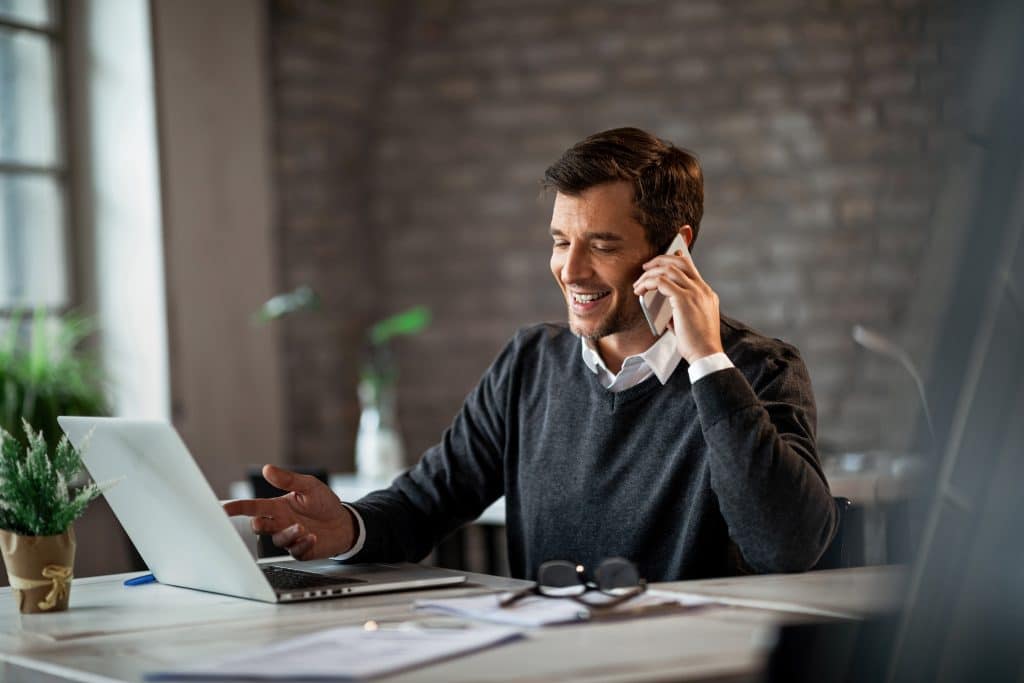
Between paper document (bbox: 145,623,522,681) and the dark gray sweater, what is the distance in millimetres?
522

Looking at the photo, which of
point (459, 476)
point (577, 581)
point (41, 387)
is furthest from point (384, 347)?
point (577, 581)

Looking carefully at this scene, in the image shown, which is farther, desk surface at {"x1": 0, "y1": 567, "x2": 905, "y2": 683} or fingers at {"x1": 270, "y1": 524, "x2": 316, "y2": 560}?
fingers at {"x1": 270, "y1": 524, "x2": 316, "y2": 560}

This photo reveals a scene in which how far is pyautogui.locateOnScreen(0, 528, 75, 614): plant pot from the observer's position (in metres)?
1.62

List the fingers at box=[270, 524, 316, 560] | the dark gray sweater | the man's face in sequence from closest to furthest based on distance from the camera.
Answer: the dark gray sweater, the fingers at box=[270, 524, 316, 560], the man's face

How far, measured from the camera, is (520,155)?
16.4 feet

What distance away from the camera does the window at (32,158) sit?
13.5 ft

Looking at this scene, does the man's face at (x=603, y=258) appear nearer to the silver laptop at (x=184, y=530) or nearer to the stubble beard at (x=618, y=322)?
the stubble beard at (x=618, y=322)

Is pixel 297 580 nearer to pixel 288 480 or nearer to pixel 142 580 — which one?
pixel 288 480

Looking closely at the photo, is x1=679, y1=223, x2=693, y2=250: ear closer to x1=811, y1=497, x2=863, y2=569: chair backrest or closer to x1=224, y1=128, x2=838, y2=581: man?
x1=224, y1=128, x2=838, y2=581: man

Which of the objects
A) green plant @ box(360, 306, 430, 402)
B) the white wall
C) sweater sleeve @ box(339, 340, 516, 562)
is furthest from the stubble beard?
the white wall

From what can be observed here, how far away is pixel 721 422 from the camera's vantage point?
5.67ft

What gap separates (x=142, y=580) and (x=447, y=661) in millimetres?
816

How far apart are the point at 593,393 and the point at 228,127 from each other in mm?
2753

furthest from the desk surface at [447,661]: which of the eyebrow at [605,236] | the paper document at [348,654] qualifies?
the eyebrow at [605,236]
